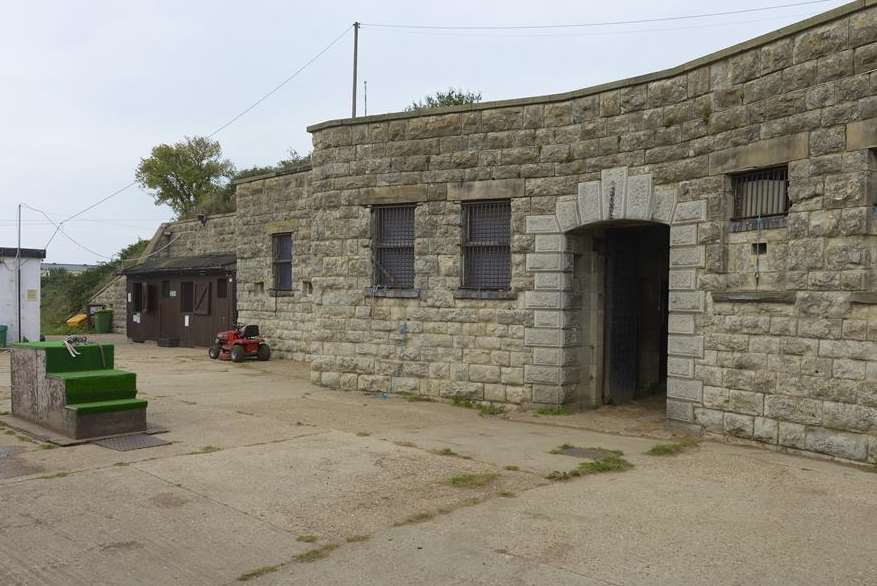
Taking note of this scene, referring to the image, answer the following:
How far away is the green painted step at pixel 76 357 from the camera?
8.92m

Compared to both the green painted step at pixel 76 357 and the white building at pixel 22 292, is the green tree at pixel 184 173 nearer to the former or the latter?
the white building at pixel 22 292

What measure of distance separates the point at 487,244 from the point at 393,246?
187 centimetres

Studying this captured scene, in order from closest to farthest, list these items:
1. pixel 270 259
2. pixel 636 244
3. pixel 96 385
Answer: pixel 96 385
pixel 636 244
pixel 270 259

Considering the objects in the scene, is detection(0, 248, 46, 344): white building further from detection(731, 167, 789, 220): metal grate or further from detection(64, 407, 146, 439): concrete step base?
detection(731, 167, 789, 220): metal grate

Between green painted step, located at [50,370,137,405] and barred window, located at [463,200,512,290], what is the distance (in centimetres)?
534

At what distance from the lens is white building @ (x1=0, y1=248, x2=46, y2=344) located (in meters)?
19.8

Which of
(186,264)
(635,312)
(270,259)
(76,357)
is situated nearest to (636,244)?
(635,312)

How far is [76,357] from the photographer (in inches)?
359

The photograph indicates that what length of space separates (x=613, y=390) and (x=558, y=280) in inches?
88.4

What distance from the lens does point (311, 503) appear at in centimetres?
611

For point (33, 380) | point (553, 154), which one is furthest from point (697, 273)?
point (33, 380)

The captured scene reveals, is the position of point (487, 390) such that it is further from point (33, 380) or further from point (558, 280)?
point (33, 380)

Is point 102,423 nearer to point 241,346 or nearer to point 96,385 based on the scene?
point 96,385

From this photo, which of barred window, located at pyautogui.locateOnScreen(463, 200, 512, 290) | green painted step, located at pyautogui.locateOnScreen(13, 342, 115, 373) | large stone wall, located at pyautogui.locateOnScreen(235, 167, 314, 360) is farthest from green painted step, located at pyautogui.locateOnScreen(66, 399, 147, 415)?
large stone wall, located at pyautogui.locateOnScreen(235, 167, 314, 360)
